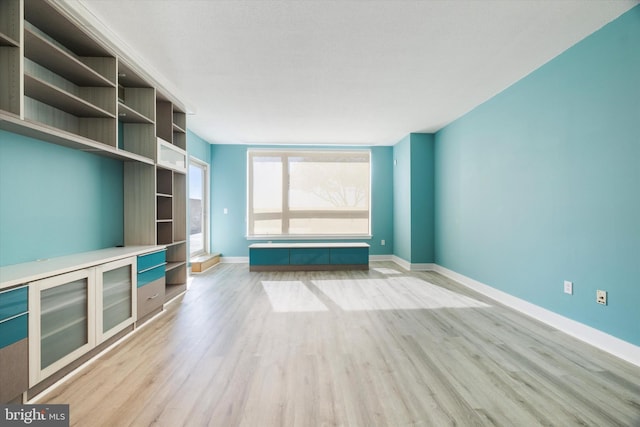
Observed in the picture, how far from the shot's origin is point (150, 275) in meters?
2.91

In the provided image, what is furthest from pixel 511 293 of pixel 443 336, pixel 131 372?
pixel 131 372

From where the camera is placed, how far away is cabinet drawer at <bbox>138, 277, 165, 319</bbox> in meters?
2.74

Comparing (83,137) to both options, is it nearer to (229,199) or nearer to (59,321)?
(59,321)

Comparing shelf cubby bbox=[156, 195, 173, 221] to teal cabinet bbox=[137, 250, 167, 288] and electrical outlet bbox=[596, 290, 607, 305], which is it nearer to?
teal cabinet bbox=[137, 250, 167, 288]

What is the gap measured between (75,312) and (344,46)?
10.0 ft

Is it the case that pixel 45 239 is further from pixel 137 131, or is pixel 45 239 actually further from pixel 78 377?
pixel 137 131

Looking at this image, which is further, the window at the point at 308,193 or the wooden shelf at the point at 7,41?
the window at the point at 308,193

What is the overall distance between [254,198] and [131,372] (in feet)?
15.4

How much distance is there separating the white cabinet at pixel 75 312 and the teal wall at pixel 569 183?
13.6ft

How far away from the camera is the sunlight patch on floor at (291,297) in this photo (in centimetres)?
331

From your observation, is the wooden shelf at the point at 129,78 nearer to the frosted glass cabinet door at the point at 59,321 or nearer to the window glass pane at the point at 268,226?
the frosted glass cabinet door at the point at 59,321

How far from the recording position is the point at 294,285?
4.36 metres

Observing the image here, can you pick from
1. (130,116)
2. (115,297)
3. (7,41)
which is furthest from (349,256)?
(7,41)

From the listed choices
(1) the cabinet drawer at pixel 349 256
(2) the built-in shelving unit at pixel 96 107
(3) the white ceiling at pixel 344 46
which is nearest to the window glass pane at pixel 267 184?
(1) the cabinet drawer at pixel 349 256
